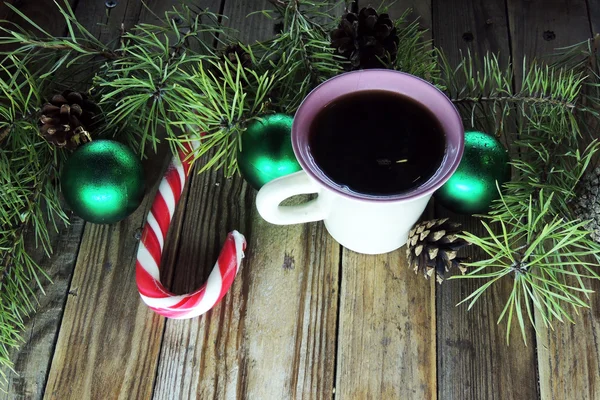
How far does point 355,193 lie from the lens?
0.55 metres

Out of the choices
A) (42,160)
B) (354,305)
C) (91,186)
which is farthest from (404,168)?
(42,160)

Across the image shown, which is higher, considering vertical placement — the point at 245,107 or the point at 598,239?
the point at 245,107

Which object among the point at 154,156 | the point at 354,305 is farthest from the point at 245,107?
the point at 354,305

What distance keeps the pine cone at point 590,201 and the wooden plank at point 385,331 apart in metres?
0.18

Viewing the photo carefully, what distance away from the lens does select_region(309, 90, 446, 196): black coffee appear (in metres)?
0.57

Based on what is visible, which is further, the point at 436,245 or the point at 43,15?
the point at 43,15

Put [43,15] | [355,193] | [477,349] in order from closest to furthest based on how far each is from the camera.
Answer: [355,193]
[477,349]
[43,15]

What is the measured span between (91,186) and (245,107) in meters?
0.20

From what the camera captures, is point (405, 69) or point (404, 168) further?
point (405, 69)

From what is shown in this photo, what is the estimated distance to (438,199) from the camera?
2.26 feet

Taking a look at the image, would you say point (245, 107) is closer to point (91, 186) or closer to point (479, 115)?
point (91, 186)

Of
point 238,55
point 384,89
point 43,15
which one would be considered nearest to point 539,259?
point 384,89

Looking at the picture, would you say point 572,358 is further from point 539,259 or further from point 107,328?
point 107,328

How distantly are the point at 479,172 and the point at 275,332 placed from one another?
291mm
